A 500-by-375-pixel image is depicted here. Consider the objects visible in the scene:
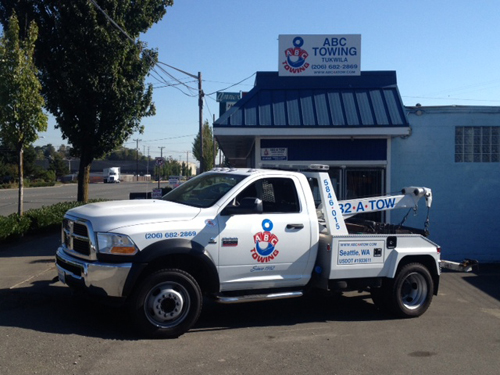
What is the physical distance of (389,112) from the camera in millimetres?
12781

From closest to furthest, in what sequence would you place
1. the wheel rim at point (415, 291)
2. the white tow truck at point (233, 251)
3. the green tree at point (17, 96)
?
the white tow truck at point (233, 251) < the wheel rim at point (415, 291) < the green tree at point (17, 96)

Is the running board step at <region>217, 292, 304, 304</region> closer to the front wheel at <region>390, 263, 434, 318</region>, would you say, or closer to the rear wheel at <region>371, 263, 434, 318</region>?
the rear wheel at <region>371, 263, 434, 318</region>

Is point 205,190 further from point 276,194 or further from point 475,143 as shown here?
point 475,143

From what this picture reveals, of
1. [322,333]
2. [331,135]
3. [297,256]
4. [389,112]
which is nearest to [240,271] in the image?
[297,256]

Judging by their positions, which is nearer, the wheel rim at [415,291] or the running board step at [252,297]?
the running board step at [252,297]

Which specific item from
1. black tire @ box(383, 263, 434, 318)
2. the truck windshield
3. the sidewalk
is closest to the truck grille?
the truck windshield

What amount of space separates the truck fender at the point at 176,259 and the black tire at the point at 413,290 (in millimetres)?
2742

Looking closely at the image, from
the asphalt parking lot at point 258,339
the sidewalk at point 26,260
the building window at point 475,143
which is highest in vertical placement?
the building window at point 475,143

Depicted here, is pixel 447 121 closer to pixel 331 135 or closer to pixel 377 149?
pixel 377 149

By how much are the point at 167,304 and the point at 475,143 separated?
31.5 ft

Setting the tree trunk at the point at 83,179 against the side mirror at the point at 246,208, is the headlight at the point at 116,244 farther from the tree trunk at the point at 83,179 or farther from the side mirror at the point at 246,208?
the tree trunk at the point at 83,179

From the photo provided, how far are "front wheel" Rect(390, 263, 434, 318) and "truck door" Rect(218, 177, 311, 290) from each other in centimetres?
160

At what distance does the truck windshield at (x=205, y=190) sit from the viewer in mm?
7270

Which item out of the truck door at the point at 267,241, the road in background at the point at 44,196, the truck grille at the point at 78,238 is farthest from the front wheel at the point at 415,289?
the road in background at the point at 44,196
